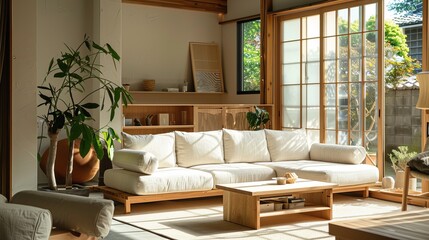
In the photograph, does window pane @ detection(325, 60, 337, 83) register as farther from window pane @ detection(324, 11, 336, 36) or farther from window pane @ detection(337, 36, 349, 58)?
window pane @ detection(324, 11, 336, 36)

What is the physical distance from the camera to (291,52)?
870 cm

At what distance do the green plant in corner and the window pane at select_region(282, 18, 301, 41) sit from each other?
114 cm

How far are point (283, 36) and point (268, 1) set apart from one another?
1.80 feet

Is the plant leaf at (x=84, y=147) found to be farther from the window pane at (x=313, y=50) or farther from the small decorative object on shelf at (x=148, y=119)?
the window pane at (x=313, y=50)

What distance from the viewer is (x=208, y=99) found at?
32.6 feet

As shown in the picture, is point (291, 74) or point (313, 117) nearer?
point (313, 117)

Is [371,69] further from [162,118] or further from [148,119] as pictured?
[148,119]

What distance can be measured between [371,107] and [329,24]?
4.22 ft

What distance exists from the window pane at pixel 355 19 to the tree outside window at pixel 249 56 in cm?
197

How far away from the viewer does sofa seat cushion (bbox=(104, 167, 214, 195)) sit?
6.09 meters

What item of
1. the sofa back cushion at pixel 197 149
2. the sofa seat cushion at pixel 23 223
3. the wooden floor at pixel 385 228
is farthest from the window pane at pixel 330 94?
the sofa seat cushion at pixel 23 223

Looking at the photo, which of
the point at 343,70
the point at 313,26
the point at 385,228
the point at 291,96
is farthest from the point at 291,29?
the point at 385,228

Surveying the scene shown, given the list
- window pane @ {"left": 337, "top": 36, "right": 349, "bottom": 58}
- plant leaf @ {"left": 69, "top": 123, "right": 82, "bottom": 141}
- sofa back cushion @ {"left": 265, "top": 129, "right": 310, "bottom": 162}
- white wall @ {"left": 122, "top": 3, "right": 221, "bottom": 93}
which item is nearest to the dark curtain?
plant leaf @ {"left": 69, "top": 123, "right": 82, "bottom": 141}

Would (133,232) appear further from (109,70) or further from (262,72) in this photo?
(262,72)
